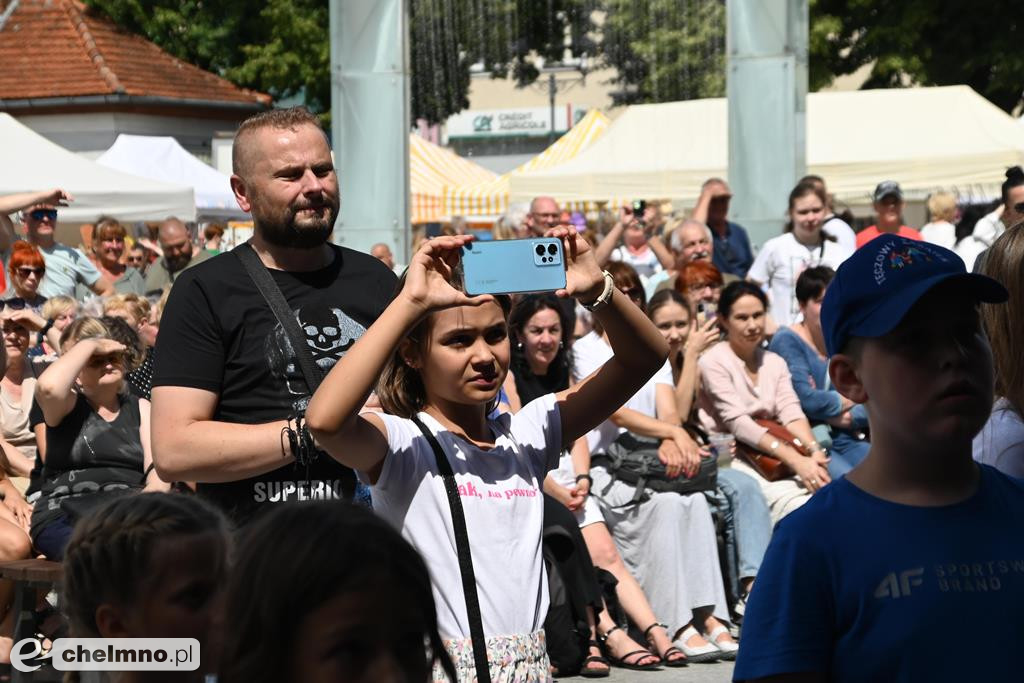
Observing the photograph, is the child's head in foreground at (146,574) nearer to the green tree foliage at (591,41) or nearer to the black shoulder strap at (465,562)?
the black shoulder strap at (465,562)

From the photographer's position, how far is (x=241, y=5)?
1382 inches

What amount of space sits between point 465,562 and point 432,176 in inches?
1004

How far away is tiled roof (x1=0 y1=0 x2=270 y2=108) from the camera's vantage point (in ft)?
109

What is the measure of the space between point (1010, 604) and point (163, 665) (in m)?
1.29

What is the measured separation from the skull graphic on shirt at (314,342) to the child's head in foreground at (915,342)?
1.55 metres

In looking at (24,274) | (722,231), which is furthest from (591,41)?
(24,274)

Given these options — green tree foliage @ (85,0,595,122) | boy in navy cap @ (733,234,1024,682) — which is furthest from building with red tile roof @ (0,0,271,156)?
boy in navy cap @ (733,234,1024,682)

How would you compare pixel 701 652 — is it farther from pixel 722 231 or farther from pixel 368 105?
pixel 368 105

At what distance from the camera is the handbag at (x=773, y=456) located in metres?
8.09

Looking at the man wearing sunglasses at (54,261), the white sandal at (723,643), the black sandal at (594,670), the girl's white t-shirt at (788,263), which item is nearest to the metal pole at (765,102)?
the girl's white t-shirt at (788,263)

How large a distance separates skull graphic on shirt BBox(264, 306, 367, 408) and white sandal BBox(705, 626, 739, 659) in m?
4.03

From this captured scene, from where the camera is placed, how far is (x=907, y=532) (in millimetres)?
2295

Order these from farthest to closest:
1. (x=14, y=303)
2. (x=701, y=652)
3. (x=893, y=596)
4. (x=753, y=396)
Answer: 1. (x=14, y=303)
2. (x=753, y=396)
3. (x=701, y=652)
4. (x=893, y=596)

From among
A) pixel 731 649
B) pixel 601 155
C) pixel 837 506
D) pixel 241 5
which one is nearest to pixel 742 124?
pixel 731 649
